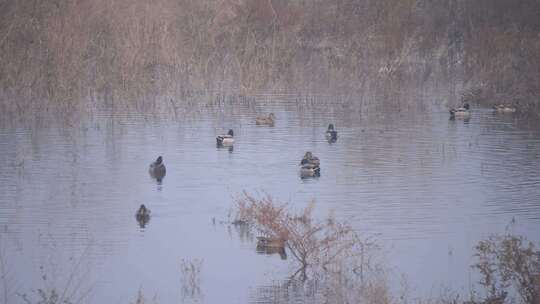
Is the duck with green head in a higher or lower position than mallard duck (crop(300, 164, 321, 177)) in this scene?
higher

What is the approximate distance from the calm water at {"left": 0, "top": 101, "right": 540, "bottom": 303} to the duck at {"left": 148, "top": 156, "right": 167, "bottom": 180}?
209 millimetres

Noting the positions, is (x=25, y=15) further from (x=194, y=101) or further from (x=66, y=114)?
(x=194, y=101)

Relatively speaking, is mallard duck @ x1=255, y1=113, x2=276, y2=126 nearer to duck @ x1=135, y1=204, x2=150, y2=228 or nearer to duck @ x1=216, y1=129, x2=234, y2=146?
duck @ x1=216, y1=129, x2=234, y2=146

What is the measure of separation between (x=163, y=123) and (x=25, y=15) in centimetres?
530

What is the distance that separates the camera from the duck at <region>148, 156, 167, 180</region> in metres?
20.7

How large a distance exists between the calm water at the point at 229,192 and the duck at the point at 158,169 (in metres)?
0.21

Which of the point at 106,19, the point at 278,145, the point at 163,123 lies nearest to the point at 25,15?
the point at 106,19

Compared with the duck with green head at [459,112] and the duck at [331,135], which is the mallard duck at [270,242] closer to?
the duck at [331,135]

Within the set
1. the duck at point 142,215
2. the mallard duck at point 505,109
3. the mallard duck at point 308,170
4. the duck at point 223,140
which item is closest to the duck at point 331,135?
the duck at point 223,140

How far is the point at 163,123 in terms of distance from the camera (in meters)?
28.8

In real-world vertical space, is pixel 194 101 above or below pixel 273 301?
above

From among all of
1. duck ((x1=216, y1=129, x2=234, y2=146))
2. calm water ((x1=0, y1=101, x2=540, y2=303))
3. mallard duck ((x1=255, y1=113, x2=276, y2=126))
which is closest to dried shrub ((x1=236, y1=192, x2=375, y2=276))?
calm water ((x1=0, y1=101, x2=540, y2=303))

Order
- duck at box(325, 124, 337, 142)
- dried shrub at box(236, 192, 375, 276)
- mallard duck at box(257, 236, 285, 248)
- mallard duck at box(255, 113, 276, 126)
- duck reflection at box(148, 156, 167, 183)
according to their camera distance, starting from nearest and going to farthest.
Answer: dried shrub at box(236, 192, 375, 276) → mallard duck at box(257, 236, 285, 248) → duck reflection at box(148, 156, 167, 183) → duck at box(325, 124, 337, 142) → mallard duck at box(255, 113, 276, 126)

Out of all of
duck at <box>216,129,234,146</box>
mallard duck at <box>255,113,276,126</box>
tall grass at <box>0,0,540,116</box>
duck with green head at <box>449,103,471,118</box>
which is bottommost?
duck at <box>216,129,234,146</box>
